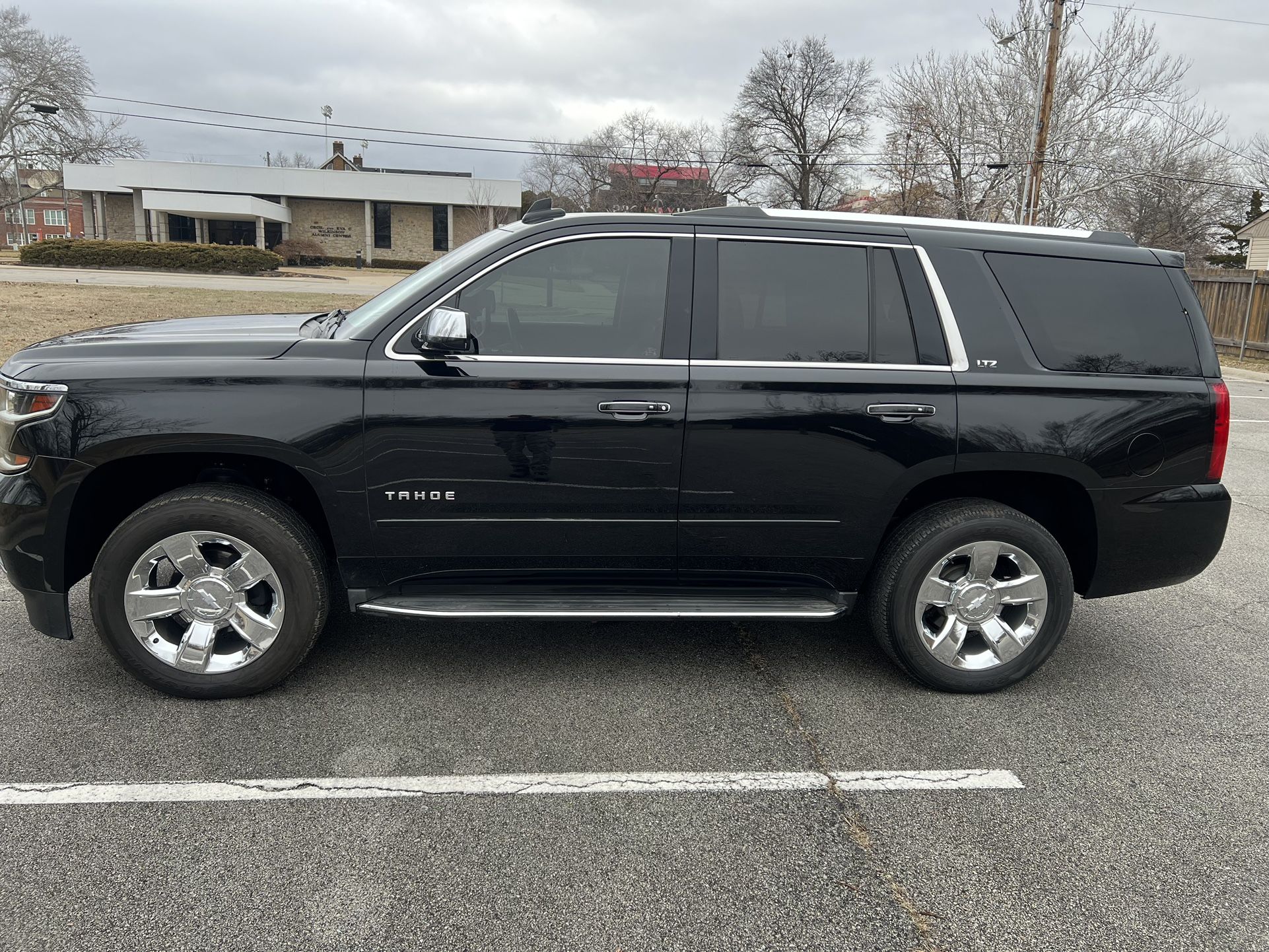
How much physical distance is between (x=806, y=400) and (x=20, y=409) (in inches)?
117

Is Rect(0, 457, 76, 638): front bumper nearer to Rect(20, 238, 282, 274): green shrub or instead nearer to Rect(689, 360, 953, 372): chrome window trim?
Rect(689, 360, 953, 372): chrome window trim

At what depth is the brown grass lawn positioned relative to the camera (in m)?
15.1

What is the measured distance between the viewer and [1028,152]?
2903 cm

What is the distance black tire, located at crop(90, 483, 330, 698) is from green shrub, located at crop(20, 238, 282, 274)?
40499 millimetres

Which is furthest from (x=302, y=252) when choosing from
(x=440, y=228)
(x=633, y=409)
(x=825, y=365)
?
(x=825, y=365)

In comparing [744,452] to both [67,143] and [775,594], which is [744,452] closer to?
[775,594]

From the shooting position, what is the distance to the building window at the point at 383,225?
5497 cm

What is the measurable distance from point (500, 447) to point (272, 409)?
858 mm

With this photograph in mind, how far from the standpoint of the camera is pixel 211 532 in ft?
11.7

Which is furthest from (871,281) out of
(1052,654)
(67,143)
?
(67,143)

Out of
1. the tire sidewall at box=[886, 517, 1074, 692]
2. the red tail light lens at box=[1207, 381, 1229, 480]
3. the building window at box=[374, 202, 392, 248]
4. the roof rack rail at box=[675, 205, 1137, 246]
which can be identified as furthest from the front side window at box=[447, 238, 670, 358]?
the building window at box=[374, 202, 392, 248]

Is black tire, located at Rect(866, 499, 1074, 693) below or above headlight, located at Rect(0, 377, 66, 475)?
below

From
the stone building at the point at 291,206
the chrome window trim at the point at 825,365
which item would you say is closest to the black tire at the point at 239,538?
the chrome window trim at the point at 825,365

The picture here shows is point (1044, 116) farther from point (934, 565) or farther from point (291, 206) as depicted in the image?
point (291, 206)
